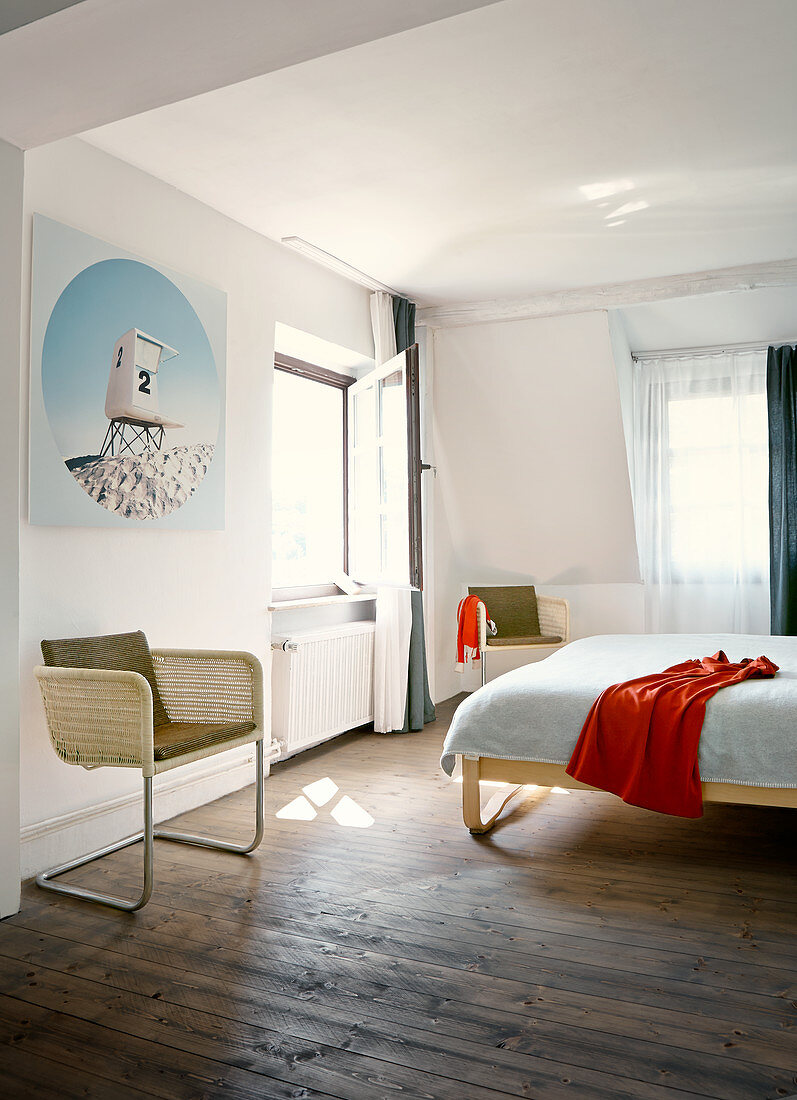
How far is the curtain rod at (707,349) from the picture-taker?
232 inches

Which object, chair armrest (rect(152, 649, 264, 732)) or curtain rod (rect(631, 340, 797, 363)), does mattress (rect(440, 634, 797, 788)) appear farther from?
curtain rod (rect(631, 340, 797, 363))

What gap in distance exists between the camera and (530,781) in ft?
9.95

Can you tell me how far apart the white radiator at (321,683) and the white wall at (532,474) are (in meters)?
1.01

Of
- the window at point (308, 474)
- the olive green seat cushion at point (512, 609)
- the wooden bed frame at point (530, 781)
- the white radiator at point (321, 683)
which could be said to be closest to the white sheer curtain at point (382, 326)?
the window at point (308, 474)

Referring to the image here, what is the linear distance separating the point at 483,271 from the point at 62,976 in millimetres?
3901

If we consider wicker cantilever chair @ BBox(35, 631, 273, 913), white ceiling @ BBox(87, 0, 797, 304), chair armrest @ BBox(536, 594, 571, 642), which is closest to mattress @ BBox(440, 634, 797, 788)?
wicker cantilever chair @ BBox(35, 631, 273, 913)

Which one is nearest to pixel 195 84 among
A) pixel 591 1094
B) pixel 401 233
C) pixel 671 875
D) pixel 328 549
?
pixel 401 233

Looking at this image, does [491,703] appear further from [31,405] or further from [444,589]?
[444,589]

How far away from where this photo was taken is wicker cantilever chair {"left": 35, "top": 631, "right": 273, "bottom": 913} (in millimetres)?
2580

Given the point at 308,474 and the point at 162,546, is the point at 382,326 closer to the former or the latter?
the point at 308,474

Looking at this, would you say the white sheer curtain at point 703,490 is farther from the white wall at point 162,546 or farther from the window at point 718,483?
the white wall at point 162,546

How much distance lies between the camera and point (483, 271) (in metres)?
4.73

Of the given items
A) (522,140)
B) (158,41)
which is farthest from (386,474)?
(158,41)

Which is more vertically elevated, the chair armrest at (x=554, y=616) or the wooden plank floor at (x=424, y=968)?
the chair armrest at (x=554, y=616)
